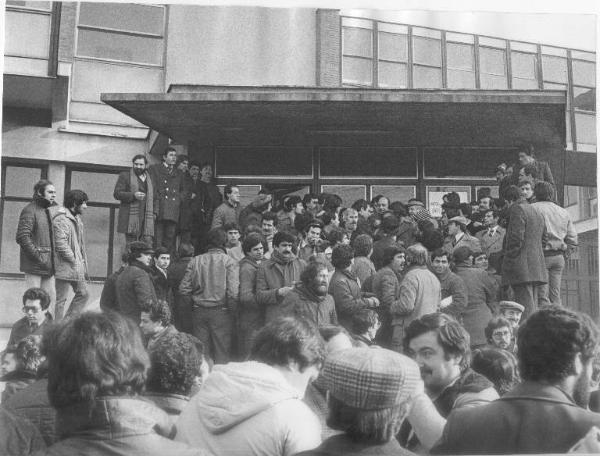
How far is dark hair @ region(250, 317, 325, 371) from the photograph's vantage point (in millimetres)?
2840

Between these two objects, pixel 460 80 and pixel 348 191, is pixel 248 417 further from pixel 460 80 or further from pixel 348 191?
pixel 348 191

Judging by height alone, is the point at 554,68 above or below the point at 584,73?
above

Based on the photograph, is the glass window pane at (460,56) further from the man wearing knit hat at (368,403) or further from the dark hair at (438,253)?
the man wearing knit hat at (368,403)

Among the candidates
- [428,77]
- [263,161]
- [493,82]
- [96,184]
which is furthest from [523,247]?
[263,161]

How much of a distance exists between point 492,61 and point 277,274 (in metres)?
2.39

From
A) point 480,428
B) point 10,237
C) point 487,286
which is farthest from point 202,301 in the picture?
point 480,428

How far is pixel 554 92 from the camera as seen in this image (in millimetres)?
6816

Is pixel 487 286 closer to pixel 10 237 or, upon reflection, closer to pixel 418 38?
pixel 418 38

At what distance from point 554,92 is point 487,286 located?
1.84 meters


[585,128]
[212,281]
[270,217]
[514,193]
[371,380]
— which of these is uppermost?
[585,128]

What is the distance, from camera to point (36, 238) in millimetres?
5684

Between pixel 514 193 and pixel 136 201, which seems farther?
pixel 136 201

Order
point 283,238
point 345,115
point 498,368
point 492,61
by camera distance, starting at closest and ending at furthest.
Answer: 1. point 498,368
2. point 283,238
3. point 492,61
4. point 345,115

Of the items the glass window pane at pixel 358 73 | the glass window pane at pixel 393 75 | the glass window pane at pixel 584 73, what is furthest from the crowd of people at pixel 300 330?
the glass window pane at pixel 358 73
